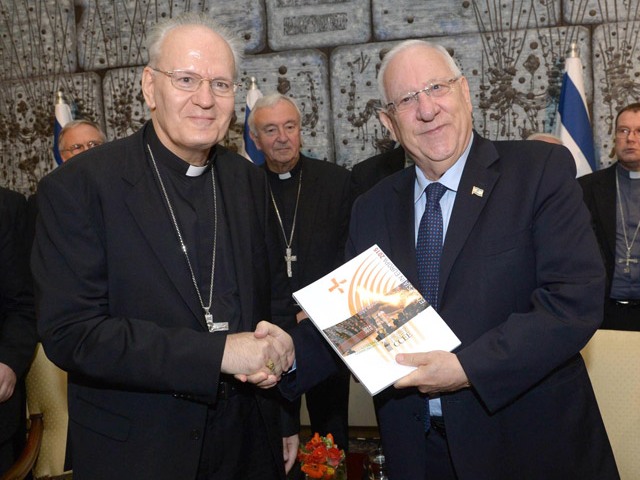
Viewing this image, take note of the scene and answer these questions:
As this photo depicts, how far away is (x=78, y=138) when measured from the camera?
4.80m

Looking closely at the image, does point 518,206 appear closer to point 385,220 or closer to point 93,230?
point 385,220

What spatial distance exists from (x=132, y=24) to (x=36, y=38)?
1000mm

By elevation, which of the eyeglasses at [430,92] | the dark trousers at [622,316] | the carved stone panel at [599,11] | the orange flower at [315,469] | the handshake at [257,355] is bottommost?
the dark trousers at [622,316]

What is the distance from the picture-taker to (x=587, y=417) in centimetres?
215

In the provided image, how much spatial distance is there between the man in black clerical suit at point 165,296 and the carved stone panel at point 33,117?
183 inches

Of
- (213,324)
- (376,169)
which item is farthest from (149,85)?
(376,169)

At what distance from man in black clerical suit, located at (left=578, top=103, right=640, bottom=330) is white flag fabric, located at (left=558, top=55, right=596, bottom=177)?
0.55 feet

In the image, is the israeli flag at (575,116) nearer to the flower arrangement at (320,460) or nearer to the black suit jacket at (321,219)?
Answer: the black suit jacket at (321,219)

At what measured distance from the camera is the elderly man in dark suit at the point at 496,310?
203 cm

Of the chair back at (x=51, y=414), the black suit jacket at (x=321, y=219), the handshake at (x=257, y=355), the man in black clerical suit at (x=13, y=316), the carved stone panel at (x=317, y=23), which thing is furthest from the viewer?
the carved stone panel at (x=317, y=23)

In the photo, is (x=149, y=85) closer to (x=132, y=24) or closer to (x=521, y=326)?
(x=521, y=326)

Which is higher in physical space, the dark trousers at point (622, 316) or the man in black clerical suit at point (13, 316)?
the man in black clerical suit at point (13, 316)

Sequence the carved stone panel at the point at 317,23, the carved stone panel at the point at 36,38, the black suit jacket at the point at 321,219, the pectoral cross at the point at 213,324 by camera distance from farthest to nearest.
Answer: the carved stone panel at the point at 36,38
the carved stone panel at the point at 317,23
the black suit jacket at the point at 321,219
the pectoral cross at the point at 213,324

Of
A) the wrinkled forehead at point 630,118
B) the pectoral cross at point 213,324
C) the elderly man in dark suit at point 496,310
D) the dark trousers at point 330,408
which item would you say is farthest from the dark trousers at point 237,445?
the wrinkled forehead at point 630,118
